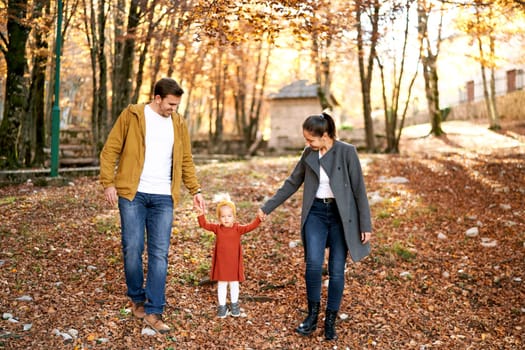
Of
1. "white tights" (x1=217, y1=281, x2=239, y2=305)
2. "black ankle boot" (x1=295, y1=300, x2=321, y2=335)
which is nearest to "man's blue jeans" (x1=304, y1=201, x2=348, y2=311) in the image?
"black ankle boot" (x1=295, y1=300, x2=321, y2=335)

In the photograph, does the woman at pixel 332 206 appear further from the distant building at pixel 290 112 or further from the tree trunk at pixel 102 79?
the distant building at pixel 290 112

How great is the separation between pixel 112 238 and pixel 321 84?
16.6m

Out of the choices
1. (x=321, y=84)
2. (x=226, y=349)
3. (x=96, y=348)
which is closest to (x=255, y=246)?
(x=226, y=349)

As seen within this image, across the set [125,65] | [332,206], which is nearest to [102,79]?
[125,65]

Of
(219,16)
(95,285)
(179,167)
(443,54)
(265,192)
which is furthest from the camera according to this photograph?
(443,54)

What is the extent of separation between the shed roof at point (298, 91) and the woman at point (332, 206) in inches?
820

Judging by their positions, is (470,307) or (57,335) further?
(470,307)

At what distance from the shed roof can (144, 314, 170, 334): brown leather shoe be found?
70.3 feet

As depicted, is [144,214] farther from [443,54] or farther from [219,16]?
[443,54]

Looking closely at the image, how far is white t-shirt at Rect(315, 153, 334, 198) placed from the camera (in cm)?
485

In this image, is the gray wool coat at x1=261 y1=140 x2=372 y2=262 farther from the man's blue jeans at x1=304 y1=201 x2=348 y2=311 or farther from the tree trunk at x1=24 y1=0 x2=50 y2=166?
the tree trunk at x1=24 y1=0 x2=50 y2=166

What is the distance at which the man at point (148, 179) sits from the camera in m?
4.62

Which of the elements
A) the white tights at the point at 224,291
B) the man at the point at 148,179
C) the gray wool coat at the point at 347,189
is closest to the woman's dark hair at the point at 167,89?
the man at the point at 148,179

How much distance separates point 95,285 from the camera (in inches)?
228
